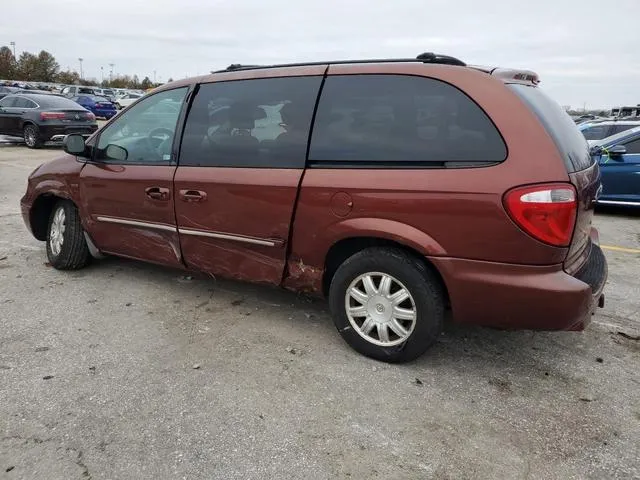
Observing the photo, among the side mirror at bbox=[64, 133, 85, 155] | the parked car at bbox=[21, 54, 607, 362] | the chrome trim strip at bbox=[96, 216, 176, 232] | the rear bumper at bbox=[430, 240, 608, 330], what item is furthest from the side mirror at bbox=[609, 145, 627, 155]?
the side mirror at bbox=[64, 133, 85, 155]

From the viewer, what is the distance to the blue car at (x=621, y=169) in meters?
8.03

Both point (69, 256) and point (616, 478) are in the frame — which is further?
point (69, 256)

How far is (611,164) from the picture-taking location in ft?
26.9

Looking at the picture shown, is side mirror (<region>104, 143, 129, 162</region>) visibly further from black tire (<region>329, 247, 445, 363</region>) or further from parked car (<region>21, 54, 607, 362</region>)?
black tire (<region>329, 247, 445, 363</region>)

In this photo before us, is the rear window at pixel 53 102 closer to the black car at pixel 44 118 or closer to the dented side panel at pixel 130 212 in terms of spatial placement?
the black car at pixel 44 118

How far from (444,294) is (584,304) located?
0.73 m

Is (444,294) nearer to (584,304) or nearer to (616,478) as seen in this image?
(584,304)

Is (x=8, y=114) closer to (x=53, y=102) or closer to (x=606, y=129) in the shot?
(x=53, y=102)

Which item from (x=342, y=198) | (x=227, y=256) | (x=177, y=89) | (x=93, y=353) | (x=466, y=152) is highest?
(x=177, y=89)

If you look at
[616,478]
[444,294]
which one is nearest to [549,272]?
[444,294]

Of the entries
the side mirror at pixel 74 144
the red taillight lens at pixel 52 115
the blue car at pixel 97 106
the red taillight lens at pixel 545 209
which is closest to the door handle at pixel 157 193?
the side mirror at pixel 74 144

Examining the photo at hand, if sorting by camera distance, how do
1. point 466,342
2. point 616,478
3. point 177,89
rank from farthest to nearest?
point 177,89 < point 466,342 < point 616,478

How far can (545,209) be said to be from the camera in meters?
2.53

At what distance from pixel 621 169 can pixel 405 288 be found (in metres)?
6.92
